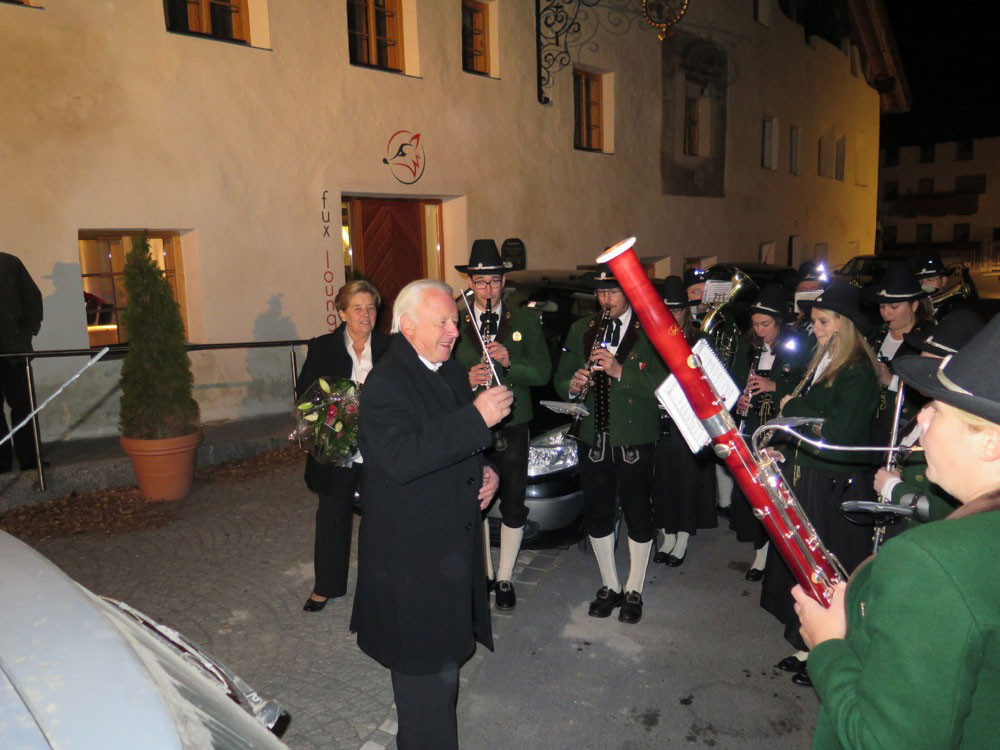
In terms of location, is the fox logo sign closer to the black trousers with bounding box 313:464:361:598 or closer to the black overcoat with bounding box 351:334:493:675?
the black trousers with bounding box 313:464:361:598

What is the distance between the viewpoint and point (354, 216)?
35.6 ft

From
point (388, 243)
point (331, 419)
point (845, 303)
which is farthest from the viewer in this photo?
point (388, 243)

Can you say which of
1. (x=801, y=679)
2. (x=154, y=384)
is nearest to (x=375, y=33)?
(x=154, y=384)

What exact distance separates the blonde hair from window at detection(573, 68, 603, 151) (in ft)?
35.7

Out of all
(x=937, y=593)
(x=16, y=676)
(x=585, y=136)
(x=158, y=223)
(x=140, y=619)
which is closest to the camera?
(x=937, y=593)

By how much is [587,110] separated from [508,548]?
1176 cm

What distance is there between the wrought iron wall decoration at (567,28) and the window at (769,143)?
6957 millimetres

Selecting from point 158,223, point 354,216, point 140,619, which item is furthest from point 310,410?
point 354,216

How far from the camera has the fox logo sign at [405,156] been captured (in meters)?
10.8

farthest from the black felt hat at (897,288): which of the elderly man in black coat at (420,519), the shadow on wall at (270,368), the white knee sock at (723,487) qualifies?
the shadow on wall at (270,368)

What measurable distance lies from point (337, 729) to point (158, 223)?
6.82 metres

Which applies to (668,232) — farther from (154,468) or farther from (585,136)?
(154,468)

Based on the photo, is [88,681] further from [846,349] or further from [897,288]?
[897,288]

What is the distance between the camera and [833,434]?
387cm
